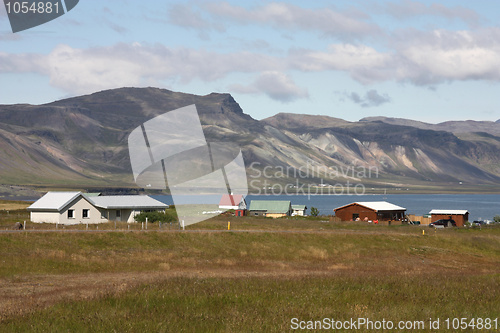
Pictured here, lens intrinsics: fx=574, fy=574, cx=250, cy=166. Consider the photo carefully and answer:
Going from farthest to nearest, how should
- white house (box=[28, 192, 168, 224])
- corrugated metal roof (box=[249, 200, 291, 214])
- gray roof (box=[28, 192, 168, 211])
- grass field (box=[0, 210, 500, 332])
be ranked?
1. corrugated metal roof (box=[249, 200, 291, 214])
2. gray roof (box=[28, 192, 168, 211])
3. white house (box=[28, 192, 168, 224])
4. grass field (box=[0, 210, 500, 332])

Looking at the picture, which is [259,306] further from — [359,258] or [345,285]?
[359,258]

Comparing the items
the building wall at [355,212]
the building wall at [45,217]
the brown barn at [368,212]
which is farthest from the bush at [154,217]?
the building wall at [355,212]

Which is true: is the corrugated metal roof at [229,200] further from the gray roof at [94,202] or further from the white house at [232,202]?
the gray roof at [94,202]

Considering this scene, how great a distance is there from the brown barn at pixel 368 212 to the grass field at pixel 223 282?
41.6m

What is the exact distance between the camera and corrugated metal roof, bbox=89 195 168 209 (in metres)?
77.5

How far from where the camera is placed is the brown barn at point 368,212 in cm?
10615

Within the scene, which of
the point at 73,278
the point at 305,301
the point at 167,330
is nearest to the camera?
the point at 167,330

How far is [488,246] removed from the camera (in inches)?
2579

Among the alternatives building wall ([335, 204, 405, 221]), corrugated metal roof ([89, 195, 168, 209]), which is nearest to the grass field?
corrugated metal roof ([89, 195, 168, 209])

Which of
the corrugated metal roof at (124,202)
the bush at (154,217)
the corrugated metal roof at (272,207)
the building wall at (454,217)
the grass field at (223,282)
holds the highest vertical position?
the corrugated metal roof at (124,202)

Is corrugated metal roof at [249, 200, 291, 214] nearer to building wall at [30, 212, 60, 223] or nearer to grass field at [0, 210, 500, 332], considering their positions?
building wall at [30, 212, 60, 223]

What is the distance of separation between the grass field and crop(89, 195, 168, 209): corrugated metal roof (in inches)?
832

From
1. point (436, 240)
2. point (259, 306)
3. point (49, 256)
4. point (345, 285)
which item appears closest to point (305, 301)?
point (259, 306)

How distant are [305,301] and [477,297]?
23.6ft
